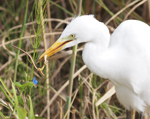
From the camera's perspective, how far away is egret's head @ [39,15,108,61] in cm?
84

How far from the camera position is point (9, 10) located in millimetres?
1647

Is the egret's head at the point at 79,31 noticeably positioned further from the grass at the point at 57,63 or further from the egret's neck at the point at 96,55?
the grass at the point at 57,63

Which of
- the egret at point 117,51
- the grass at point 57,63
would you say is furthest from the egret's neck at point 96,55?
the grass at point 57,63

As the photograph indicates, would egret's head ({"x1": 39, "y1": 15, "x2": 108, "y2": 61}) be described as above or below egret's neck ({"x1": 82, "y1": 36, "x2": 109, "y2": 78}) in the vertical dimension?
above

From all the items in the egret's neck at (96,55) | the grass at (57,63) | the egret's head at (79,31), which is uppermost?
the egret's head at (79,31)

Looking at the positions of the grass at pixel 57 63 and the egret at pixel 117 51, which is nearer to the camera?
the egret at pixel 117 51

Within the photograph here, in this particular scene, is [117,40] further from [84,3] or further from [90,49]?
[84,3]

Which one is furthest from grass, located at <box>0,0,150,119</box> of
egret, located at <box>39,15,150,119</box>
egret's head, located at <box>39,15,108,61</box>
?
egret's head, located at <box>39,15,108,61</box>

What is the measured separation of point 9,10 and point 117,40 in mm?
899

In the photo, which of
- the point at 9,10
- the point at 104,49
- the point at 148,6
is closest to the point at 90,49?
the point at 104,49

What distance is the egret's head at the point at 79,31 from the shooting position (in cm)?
84

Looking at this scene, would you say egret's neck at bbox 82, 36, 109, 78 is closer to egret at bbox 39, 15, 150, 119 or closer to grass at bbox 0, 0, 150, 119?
egret at bbox 39, 15, 150, 119

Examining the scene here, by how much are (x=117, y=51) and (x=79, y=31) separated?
22 cm

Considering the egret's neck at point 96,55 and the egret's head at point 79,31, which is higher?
the egret's head at point 79,31
